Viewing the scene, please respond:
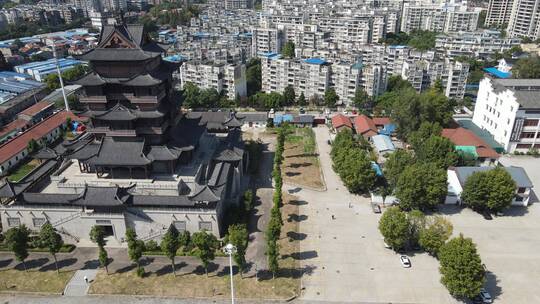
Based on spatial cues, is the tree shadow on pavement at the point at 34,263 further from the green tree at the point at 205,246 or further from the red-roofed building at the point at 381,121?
the red-roofed building at the point at 381,121

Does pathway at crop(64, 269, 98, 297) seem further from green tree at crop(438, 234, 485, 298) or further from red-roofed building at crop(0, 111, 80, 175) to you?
green tree at crop(438, 234, 485, 298)

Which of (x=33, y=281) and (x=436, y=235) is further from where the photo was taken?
(x=436, y=235)

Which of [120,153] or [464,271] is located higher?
[120,153]

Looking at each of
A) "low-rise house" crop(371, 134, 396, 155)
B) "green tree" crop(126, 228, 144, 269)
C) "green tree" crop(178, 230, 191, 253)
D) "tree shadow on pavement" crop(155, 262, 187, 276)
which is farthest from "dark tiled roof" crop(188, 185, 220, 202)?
"low-rise house" crop(371, 134, 396, 155)

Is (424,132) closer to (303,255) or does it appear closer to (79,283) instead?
(303,255)

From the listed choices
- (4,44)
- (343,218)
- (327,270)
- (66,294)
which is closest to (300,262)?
(327,270)

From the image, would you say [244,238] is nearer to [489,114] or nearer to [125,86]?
[125,86]

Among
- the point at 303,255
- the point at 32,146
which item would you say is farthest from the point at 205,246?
the point at 32,146
